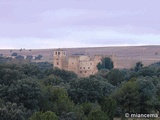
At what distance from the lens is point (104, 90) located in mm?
54062

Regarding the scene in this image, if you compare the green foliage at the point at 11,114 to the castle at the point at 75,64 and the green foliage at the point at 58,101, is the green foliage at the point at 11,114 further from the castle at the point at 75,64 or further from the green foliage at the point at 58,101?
the castle at the point at 75,64

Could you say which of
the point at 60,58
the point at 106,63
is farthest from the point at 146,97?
the point at 106,63

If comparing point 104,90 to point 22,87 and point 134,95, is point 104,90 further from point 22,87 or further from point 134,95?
Result: point 22,87

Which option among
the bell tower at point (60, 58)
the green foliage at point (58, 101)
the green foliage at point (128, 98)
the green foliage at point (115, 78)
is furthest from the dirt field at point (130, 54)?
the green foliage at point (58, 101)

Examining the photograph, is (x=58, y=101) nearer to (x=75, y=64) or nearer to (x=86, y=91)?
(x=86, y=91)

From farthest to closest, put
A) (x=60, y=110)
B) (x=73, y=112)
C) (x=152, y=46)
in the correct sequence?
1. (x=152, y=46)
2. (x=60, y=110)
3. (x=73, y=112)

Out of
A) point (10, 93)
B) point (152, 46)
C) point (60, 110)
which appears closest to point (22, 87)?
point (10, 93)

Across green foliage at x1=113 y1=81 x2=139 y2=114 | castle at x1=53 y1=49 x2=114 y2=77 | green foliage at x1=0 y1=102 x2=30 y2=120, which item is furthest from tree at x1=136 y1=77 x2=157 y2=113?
castle at x1=53 y1=49 x2=114 y2=77

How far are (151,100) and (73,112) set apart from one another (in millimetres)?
13042

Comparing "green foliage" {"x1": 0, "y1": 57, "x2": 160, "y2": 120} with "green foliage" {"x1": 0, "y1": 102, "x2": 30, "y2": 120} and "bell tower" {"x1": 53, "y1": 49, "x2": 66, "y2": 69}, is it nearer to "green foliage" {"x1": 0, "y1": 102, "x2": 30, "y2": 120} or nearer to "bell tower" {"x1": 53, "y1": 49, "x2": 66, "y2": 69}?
"green foliage" {"x1": 0, "y1": 102, "x2": 30, "y2": 120}

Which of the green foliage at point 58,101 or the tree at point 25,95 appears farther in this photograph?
the tree at point 25,95

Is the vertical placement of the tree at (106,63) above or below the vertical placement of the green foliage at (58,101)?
below

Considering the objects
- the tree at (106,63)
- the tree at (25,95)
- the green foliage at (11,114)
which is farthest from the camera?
the tree at (106,63)

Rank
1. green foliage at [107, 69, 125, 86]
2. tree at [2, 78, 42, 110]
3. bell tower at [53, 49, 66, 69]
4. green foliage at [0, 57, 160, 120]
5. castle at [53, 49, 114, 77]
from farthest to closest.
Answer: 1. castle at [53, 49, 114, 77]
2. bell tower at [53, 49, 66, 69]
3. green foliage at [107, 69, 125, 86]
4. tree at [2, 78, 42, 110]
5. green foliage at [0, 57, 160, 120]
